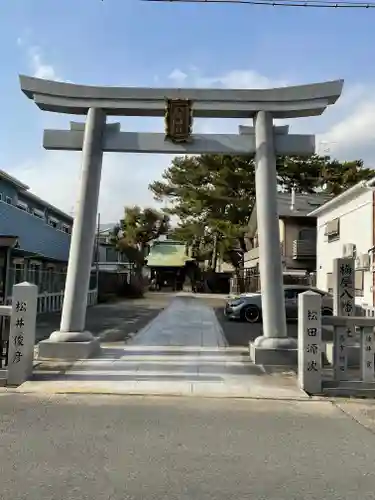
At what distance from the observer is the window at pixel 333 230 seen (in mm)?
26250

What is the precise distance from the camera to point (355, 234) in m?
23.6

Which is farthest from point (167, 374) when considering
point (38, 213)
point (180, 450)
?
point (38, 213)

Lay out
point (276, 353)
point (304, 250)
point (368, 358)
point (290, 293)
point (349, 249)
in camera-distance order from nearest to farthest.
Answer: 1. point (368, 358)
2. point (276, 353)
3. point (290, 293)
4. point (349, 249)
5. point (304, 250)

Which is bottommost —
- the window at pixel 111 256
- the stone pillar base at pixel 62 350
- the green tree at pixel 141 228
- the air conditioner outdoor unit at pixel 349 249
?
the stone pillar base at pixel 62 350

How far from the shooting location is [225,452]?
17.9ft

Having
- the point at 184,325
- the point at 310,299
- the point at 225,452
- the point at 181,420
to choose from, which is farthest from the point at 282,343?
the point at 184,325

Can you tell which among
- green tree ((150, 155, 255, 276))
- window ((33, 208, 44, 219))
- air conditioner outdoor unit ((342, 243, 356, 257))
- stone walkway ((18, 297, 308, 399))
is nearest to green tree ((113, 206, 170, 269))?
green tree ((150, 155, 255, 276))

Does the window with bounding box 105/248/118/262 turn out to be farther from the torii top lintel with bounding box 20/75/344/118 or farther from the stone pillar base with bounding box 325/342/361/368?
the stone pillar base with bounding box 325/342/361/368

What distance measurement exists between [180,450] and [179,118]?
300 inches

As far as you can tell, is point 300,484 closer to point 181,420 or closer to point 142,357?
point 181,420

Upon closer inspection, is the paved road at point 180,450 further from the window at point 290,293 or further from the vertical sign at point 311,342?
the window at point 290,293

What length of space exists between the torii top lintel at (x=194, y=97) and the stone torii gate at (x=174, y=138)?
0.07 feet

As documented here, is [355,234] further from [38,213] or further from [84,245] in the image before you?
[84,245]

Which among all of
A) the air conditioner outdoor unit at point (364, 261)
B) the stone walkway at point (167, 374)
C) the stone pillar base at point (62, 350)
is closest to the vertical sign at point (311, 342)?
the stone walkway at point (167, 374)
